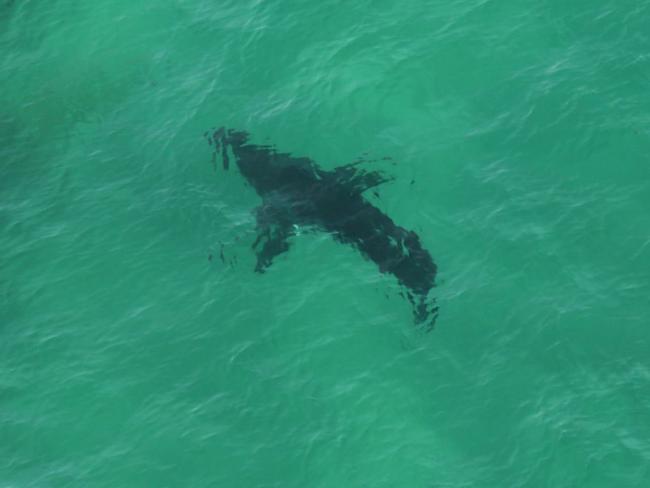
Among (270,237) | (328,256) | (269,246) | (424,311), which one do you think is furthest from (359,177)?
(424,311)

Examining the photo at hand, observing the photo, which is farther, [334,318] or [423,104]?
[423,104]

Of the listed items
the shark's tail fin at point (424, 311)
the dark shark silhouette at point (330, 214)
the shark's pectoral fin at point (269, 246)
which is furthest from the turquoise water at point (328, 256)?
the dark shark silhouette at point (330, 214)

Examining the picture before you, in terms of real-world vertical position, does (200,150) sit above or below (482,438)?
above

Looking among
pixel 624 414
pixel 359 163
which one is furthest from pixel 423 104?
pixel 624 414

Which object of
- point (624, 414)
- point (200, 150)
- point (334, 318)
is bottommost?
point (624, 414)

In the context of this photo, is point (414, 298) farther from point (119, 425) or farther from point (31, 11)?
point (31, 11)

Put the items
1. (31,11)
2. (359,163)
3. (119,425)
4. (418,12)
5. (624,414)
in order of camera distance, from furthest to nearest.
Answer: (31,11)
(418,12)
(359,163)
(119,425)
(624,414)

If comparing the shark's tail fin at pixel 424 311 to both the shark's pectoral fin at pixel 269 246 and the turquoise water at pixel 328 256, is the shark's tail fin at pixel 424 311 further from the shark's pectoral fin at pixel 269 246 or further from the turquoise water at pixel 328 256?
the shark's pectoral fin at pixel 269 246

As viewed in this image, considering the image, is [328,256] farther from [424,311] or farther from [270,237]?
[424,311]
